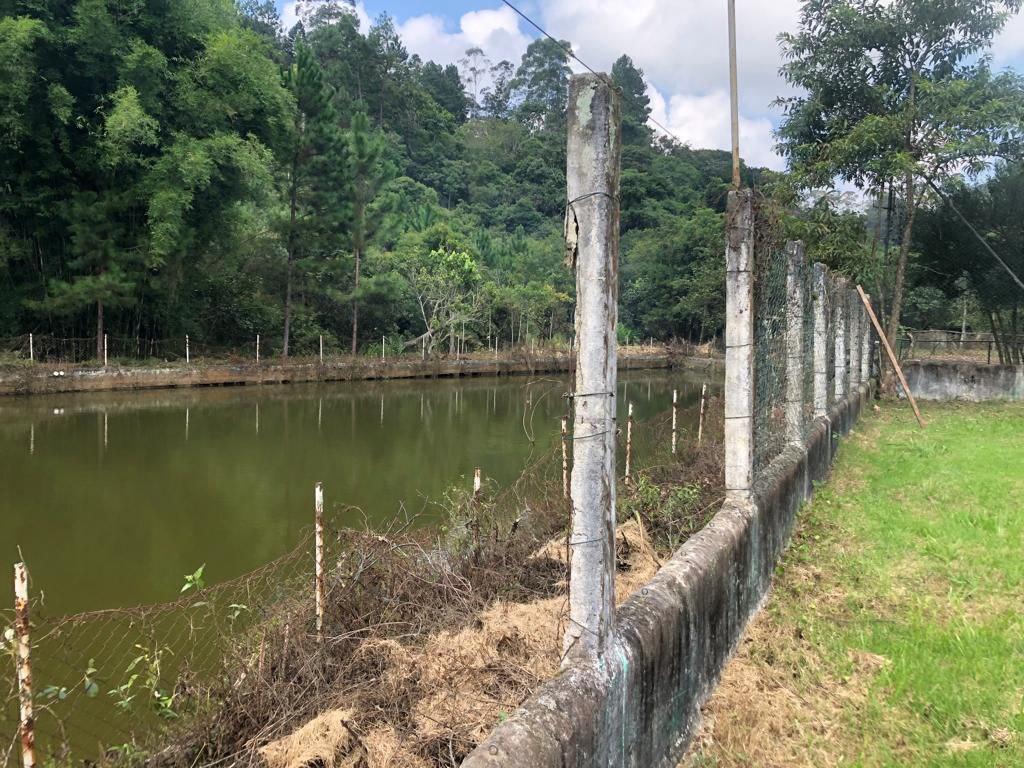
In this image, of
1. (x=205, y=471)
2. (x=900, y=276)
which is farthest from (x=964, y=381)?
(x=205, y=471)

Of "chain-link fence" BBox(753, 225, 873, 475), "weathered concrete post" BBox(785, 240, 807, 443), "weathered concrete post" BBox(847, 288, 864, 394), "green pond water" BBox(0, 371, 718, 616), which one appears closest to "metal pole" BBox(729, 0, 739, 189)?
"chain-link fence" BBox(753, 225, 873, 475)

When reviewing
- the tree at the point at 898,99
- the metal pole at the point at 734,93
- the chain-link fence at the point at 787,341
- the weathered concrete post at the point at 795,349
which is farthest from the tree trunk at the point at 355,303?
the metal pole at the point at 734,93

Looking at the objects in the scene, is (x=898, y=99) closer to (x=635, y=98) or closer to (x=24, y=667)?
(x=24, y=667)

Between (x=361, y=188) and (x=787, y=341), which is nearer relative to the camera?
(x=787, y=341)

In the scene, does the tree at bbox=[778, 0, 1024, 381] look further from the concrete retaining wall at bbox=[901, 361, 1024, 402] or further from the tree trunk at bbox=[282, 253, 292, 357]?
the tree trunk at bbox=[282, 253, 292, 357]

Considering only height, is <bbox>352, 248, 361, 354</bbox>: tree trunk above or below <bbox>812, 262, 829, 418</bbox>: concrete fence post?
above

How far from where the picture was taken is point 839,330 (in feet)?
31.9

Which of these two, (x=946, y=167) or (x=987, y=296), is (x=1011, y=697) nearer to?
(x=946, y=167)

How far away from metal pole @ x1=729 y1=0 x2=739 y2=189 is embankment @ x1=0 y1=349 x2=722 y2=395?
13963 mm

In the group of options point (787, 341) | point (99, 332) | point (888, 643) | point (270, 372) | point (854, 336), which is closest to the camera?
point (888, 643)

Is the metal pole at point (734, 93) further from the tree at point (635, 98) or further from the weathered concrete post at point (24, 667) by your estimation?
the tree at point (635, 98)

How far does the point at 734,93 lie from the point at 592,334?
3.71 meters

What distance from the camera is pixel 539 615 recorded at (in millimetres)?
3484

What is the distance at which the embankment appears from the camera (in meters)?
19.5
